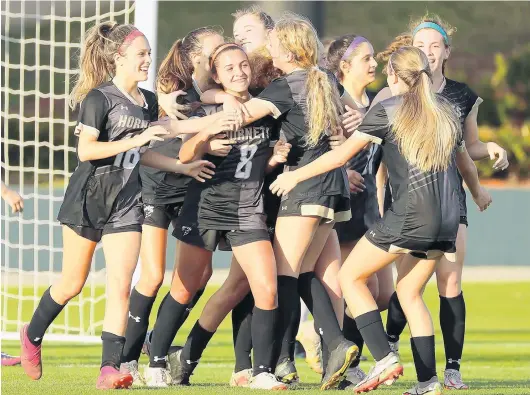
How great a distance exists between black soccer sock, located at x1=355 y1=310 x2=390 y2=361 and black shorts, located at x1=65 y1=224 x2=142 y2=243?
1.27m

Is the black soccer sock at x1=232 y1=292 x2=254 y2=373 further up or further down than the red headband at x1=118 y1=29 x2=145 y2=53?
further down

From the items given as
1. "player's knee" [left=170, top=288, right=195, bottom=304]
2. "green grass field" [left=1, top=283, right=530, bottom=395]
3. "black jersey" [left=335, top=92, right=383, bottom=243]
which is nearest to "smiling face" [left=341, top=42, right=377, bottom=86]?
"black jersey" [left=335, top=92, right=383, bottom=243]

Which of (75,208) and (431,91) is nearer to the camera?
(431,91)

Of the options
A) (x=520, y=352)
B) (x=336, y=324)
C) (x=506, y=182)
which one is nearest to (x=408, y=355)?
(x=520, y=352)

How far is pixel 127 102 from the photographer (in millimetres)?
6031

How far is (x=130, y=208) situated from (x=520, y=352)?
14.6ft

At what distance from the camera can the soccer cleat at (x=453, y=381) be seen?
632 cm

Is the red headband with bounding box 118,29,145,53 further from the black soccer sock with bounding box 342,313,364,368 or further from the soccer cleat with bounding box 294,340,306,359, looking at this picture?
the soccer cleat with bounding box 294,340,306,359

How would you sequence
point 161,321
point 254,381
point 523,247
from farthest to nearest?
1. point 523,247
2. point 161,321
3. point 254,381

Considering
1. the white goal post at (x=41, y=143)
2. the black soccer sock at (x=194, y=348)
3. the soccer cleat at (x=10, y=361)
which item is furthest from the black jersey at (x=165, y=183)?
the white goal post at (x=41, y=143)

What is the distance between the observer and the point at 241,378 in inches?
254

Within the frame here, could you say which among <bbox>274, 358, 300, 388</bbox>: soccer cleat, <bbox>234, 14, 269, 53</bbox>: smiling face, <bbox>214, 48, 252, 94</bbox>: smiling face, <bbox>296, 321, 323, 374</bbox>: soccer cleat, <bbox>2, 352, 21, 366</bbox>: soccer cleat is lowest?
<bbox>2, 352, 21, 366</bbox>: soccer cleat

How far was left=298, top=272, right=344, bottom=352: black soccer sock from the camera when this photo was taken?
610cm

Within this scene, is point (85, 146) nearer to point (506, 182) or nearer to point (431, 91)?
point (431, 91)
